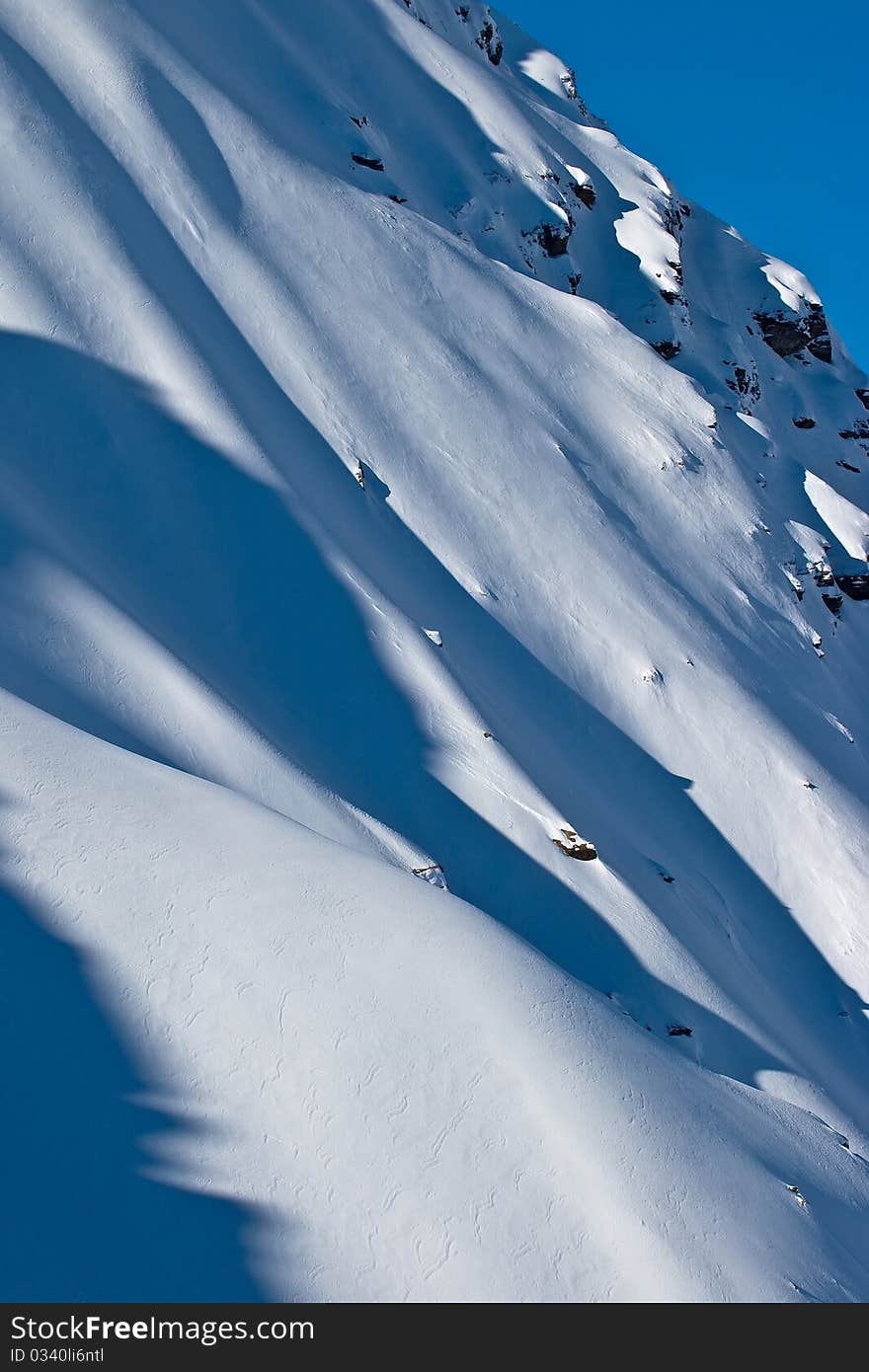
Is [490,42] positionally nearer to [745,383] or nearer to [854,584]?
[745,383]

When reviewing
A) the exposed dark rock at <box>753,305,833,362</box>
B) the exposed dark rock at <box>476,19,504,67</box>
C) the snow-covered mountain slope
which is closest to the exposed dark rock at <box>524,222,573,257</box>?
the snow-covered mountain slope

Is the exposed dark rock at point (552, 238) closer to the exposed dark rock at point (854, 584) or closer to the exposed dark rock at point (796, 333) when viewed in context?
the exposed dark rock at point (854, 584)

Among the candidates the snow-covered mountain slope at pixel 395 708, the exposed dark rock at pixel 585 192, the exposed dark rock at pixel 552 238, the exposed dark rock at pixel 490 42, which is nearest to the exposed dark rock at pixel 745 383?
the snow-covered mountain slope at pixel 395 708

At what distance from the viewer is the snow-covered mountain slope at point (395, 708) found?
27.3 ft

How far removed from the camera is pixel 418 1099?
8.74 meters

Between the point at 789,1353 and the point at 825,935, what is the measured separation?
47.8 ft

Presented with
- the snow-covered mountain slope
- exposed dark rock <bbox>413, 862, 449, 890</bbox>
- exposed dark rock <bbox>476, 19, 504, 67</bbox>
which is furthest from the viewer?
exposed dark rock <bbox>476, 19, 504, 67</bbox>

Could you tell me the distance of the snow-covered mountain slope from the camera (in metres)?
8.32

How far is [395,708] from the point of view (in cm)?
1727

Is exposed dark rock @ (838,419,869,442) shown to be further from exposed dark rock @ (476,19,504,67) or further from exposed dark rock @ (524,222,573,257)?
exposed dark rock @ (476,19,504,67)

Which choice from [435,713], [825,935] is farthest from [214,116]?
[825,935]

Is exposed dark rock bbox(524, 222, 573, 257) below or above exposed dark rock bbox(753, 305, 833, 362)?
below

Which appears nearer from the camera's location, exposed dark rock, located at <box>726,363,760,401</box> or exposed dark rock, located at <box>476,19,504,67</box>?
exposed dark rock, located at <box>726,363,760,401</box>

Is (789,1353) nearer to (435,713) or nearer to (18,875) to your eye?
(18,875)
